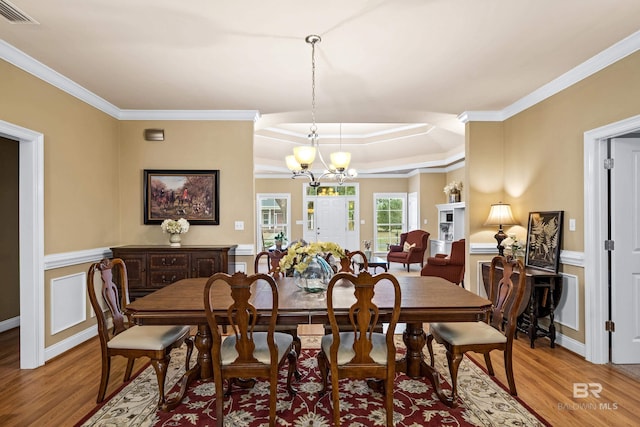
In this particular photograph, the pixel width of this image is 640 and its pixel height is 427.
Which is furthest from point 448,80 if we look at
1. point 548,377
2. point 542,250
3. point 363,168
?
point 363,168

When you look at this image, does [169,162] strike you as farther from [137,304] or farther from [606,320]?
[606,320]

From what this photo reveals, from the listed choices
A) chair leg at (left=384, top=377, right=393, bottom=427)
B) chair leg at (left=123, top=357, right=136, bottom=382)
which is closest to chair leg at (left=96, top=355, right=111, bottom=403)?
chair leg at (left=123, top=357, right=136, bottom=382)

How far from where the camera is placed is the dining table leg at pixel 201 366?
8.17 feet

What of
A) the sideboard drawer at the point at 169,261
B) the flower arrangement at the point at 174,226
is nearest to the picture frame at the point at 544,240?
the sideboard drawer at the point at 169,261

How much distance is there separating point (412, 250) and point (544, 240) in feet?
14.8

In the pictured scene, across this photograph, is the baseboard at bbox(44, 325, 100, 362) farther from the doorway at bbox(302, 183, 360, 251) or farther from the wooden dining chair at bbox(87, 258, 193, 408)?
the doorway at bbox(302, 183, 360, 251)

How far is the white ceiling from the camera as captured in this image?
2.42 m

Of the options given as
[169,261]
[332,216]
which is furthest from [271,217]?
[169,261]

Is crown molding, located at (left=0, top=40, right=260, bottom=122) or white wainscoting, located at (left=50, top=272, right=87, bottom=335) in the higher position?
crown molding, located at (left=0, top=40, right=260, bottom=122)

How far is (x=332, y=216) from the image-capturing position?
1047cm

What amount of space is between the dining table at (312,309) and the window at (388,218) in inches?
297

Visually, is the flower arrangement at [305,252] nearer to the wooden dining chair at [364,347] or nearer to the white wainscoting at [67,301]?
the wooden dining chair at [364,347]

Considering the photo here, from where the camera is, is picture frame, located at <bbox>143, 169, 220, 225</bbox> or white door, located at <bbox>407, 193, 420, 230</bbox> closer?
picture frame, located at <bbox>143, 169, 220, 225</bbox>

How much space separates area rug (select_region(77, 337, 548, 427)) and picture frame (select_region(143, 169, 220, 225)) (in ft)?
7.06
